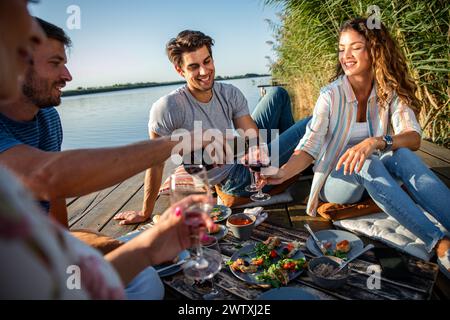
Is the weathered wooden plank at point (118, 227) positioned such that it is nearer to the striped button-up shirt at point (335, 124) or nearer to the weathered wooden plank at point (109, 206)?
the weathered wooden plank at point (109, 206)

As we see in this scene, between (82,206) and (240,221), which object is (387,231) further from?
(82,206)

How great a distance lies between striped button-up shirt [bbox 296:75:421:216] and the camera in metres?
2.35

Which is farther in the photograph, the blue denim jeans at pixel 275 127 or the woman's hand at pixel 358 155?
the blue denim jeans at pixel 275 127

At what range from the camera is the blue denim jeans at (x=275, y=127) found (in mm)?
2594

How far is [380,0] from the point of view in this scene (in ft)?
12.1

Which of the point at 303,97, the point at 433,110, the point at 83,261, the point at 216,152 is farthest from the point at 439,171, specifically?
the point at 303,97

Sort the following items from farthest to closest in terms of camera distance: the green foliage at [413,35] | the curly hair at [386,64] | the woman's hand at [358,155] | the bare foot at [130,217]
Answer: the green foliage at [413,35] < the bare foot at [130,217] < the curly hair at [386,64] < the woman's hand at [358,155]

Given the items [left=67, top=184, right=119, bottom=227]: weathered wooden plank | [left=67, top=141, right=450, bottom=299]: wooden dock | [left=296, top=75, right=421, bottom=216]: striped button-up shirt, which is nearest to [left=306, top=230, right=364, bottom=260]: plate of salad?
[left=67, top=141, right=450, bottom=299]: wooden dock

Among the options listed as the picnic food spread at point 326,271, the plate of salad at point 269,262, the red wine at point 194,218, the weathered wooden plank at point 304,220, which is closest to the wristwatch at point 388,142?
the weathered wooden plank at point 304,220

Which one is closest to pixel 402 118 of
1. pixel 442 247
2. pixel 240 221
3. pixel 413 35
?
pixel 442 247

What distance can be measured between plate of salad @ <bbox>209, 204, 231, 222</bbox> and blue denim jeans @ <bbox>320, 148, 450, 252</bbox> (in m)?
0.83

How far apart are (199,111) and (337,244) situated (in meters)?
1.61

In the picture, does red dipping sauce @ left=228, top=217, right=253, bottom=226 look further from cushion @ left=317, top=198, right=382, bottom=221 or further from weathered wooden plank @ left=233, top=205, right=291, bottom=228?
cushion @ left=317, top=198, right=382, bottom=221

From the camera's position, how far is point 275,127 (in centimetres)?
321
